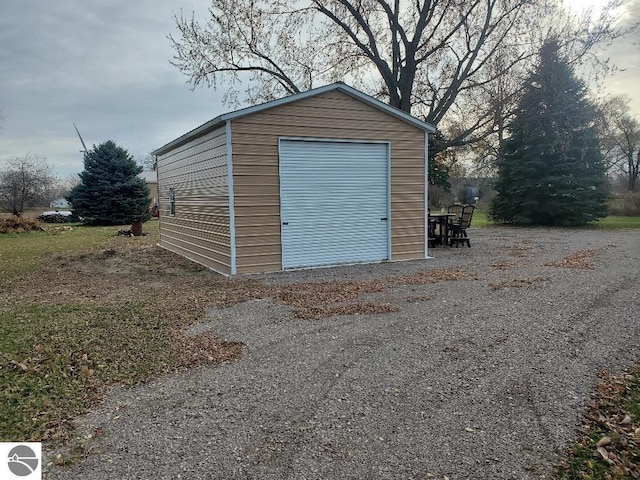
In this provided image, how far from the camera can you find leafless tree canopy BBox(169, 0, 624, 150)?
14047 millimetres

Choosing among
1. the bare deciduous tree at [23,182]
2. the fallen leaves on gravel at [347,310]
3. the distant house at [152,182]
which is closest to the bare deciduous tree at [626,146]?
the fallen leaves on gravel at [347,310]

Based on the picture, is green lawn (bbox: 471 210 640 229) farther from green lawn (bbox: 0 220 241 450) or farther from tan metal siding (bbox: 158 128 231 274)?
green lawn (bbox: 0 220 241 450)

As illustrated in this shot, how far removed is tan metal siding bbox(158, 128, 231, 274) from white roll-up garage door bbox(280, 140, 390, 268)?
43.9 inches

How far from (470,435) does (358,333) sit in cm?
199

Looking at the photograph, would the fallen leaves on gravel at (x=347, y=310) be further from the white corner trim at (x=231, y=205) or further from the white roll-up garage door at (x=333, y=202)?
the white roll-up garage door at (x=333, y=202)

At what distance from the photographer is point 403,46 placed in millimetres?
15789

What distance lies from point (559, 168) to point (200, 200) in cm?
1571

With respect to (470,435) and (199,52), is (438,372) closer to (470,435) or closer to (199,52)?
(470,435)

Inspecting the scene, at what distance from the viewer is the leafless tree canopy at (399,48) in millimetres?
14047

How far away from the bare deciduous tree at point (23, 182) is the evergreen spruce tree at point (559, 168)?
23964 mm

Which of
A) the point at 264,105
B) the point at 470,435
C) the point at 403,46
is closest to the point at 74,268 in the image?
the point at 264,105

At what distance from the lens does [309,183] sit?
8.52m

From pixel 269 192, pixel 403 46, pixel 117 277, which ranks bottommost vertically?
pixel 117 277

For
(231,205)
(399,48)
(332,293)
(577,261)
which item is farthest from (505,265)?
(399,48)
